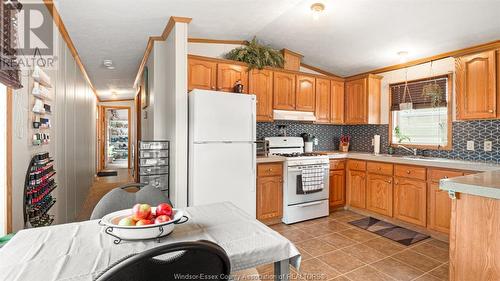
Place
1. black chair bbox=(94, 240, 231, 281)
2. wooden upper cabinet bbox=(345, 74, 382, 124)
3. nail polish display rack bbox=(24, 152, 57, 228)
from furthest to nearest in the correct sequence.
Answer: wooden upper cabinet bbox=(345, 74, 382, 124) → nail polish display rack bbox=(24, 152, 57, 228) → black chair bbox=(94, 240, 231, 281)

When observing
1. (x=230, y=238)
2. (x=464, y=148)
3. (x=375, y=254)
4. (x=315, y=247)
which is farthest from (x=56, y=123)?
(x=464, y=148)

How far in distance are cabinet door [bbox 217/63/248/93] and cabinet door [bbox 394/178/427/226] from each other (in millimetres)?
2416

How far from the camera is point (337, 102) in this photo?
4496 mm

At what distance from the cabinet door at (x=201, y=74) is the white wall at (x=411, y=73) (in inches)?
110

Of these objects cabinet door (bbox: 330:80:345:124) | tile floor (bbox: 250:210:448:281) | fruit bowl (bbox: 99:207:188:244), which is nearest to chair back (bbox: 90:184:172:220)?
fruit bowl (bbox: 99:207:188:244)

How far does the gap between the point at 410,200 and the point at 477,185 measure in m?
1.73

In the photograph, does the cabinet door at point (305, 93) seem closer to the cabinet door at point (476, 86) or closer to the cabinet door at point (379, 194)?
the cabinet door at point (379, 194)

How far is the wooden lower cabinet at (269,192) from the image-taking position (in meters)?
3.40

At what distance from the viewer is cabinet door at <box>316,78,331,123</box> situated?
14.0 feet

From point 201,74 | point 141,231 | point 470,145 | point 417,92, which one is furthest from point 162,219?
point 417,92

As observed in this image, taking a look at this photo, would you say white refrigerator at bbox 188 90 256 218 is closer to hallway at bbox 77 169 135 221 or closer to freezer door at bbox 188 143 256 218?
freezer door at bbox 188 143 256 218

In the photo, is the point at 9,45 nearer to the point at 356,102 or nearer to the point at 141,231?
the point at 141,231

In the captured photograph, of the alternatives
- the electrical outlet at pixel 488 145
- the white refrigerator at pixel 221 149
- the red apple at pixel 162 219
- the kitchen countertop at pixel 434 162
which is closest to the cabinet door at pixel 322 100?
the kitchen countertop at pixel 434 162

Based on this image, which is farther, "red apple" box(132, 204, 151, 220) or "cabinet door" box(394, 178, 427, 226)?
"cabinet door" box(394, 178, 427, 226)
